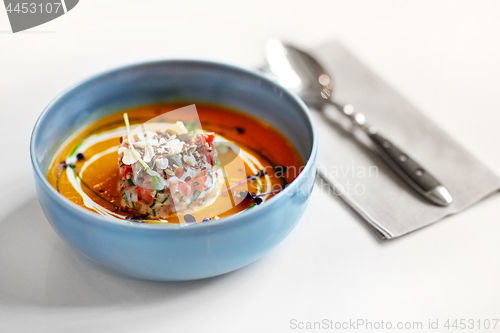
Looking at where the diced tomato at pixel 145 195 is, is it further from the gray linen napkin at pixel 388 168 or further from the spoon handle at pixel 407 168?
the spoon handle at pixel 407 168

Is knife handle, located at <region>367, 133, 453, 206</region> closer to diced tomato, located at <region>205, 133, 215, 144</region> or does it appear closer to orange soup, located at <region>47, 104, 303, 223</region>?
orange soup, located at <region>47, 104, 303, 223</region>

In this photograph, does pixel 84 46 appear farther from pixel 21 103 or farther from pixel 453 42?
pixel 453 42

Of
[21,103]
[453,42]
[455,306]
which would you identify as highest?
[21,103]

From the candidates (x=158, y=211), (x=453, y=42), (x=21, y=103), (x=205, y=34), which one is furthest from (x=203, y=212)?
(x=453, y=42)

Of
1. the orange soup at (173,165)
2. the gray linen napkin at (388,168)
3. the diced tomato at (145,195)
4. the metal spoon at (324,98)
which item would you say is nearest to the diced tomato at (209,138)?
the orange soup at (173,165)

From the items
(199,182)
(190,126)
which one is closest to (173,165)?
(199,182)

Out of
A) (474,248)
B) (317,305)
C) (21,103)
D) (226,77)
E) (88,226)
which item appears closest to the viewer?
(88,226)
